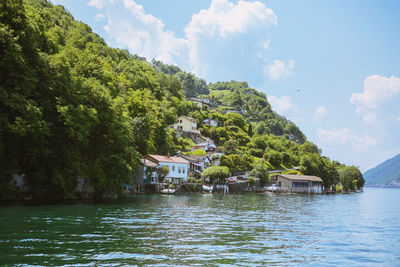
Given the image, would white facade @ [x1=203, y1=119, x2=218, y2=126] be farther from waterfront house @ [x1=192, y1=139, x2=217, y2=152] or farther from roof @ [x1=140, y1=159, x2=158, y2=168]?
roof @ [x1=140, y1=159, x2=158, y2=168]

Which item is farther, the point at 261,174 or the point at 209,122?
the point at 209,122

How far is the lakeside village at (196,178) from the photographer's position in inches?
2704

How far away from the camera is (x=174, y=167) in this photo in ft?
252

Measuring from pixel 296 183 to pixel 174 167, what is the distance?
4846 centimetres

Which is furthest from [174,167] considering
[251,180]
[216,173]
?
[251,180]

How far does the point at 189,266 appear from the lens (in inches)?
456

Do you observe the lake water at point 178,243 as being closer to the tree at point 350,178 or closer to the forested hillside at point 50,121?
the forested hillside at point 50,121

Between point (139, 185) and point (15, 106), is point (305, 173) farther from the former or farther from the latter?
point (15, 106)

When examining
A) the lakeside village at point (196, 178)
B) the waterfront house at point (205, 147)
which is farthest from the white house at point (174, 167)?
the waterfront house at point (205, 147)

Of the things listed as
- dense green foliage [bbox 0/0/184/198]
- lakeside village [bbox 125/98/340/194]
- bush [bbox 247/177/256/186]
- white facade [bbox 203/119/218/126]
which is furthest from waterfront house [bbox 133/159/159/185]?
white facade [bbox 203/119/218/126]

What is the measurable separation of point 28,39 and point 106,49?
96050mm

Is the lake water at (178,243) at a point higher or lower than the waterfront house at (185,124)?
lower

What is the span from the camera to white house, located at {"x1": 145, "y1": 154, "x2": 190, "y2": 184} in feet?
238

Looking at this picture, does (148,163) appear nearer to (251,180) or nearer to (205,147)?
(251,180)
